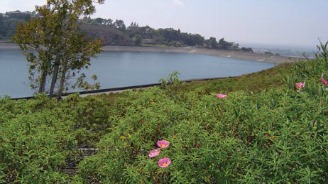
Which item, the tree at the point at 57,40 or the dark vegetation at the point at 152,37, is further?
the dark vegetation at the point at 152,37

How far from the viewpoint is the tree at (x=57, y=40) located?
66.2ft

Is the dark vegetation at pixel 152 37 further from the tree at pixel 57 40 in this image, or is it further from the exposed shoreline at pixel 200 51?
the tree at pixel 57 40

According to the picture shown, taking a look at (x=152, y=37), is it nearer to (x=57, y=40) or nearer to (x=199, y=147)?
(x=57, y=40)

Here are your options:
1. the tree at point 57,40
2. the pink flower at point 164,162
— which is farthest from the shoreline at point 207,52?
the pink flower at point 164,162

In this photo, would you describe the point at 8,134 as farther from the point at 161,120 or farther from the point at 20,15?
the point at 20,15

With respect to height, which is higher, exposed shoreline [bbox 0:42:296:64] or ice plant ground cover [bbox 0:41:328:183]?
ice plant ground cover [bbox 0:41:328:183]

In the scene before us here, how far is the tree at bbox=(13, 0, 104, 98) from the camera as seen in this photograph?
20172 mm

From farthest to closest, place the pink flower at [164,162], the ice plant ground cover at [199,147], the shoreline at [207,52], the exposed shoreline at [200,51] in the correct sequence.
→ 1. the shoreline at [207,52]
2. the exposed shoreline at [200,51]
3. the pink flower at [164,162]
4. the ice plant ground cover at [199,147]

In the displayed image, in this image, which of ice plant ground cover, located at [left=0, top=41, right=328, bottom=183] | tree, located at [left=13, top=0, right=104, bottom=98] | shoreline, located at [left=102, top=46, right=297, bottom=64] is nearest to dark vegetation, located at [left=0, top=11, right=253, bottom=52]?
shoreline, located at [left=102, top=46, right=297, bottom=64]

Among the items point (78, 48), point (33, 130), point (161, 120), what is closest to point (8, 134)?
point (33, 130)

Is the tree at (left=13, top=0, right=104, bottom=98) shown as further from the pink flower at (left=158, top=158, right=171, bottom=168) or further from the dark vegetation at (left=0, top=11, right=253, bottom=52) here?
the dark vegetation at (left=0, top=11, right=253, bottom=52)

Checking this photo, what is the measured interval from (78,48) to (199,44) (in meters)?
167

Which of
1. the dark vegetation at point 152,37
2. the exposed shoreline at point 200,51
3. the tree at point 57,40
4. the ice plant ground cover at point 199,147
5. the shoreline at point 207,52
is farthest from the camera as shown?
the dark vegetation at point 152,37

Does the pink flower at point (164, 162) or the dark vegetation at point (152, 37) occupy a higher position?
the pink flower at point (164, 162)
